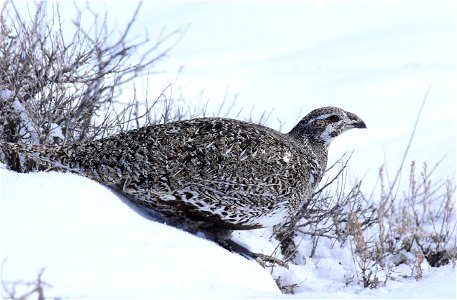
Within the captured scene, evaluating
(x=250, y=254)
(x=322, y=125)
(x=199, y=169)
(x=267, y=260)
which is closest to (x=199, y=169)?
(x=199, y=169)

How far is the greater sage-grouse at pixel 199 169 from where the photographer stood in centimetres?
432

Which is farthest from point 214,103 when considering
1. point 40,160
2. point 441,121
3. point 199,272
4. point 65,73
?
point 199,272

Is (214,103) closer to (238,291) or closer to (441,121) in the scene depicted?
(441,121)

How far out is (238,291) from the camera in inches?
124

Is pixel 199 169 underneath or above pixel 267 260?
above

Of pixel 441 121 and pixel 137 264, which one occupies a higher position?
pixel 441 121

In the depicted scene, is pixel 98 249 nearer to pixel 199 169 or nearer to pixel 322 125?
pixel 199 169

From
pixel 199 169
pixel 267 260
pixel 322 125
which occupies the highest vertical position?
pixel 322 125

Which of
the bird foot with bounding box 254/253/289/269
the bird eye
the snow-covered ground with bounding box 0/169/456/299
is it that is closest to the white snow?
the snow-covered ground with bounding box 0/169/456/299

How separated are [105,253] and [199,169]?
1.11m

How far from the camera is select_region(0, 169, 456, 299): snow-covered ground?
119 inches

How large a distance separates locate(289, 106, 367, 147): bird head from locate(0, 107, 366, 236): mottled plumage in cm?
53

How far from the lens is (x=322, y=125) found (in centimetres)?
518

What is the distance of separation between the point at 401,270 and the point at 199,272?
296cm
